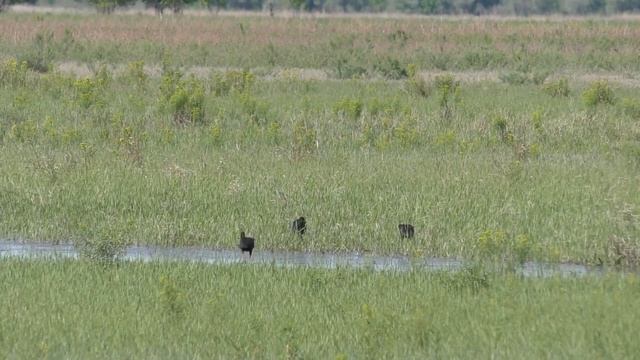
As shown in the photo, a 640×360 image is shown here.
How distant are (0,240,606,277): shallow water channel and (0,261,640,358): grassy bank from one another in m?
0.81

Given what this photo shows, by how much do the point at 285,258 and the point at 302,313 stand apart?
3.27 metres

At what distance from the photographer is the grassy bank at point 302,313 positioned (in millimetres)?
9414

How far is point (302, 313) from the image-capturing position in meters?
10.5

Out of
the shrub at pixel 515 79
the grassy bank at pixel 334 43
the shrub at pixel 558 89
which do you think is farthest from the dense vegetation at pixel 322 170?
the grassy bank at pixel 334 43

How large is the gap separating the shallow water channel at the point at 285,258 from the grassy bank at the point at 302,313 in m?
0.81

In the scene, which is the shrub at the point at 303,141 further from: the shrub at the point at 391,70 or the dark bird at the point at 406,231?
the shrub at the point at 391,70

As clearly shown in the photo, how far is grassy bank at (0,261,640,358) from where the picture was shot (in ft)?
30.9

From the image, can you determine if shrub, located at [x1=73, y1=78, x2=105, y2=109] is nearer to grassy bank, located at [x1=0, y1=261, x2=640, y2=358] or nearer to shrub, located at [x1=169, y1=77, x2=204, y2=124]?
shrub, located at [x1=169, y1=77, x2=204, y2=124]

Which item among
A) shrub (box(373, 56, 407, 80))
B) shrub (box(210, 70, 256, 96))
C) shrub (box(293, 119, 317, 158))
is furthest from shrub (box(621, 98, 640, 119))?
shrub (box(373, 56, 407, 80))

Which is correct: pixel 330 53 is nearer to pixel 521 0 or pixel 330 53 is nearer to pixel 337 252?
pixel 337 252

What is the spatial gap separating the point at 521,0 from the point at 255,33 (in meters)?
101

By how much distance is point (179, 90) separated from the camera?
22750 mm

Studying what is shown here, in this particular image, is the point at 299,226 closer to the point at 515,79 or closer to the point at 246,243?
the point at 246,243

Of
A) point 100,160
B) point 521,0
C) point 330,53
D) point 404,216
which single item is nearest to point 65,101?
point 100,160
